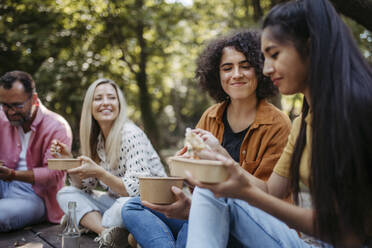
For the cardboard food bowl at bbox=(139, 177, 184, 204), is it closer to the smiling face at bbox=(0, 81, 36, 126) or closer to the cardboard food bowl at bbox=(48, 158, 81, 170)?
the cardboard food bowl at bbox=(48, 158, 81, 170)

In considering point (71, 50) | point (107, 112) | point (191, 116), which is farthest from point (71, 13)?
point (191, 116)

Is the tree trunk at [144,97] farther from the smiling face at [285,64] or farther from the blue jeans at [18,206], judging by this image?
the smiling face at [285,64]

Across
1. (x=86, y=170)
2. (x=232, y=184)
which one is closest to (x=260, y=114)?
(x=232, y=184)

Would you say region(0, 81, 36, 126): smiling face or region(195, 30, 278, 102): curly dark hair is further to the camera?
region(0, 81, 36, 126): smiling face

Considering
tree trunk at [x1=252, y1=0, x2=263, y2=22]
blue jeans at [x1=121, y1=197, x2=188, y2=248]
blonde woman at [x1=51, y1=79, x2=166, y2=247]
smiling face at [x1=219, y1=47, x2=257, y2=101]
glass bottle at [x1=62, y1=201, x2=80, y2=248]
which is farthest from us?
tree trunk at [x1=252, y1=0, x2=263, y2=22]

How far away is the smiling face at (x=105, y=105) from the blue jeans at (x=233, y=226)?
1.61 m

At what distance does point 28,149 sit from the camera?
345 centimetres

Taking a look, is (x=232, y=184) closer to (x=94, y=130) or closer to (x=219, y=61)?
(x=219, y=61)

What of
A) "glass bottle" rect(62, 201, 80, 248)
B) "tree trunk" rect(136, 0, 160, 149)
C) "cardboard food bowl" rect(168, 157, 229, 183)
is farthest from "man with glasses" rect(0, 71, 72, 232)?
"tree trunk" rect(136, 0, 160, 149)

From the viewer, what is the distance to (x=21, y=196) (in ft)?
10.9

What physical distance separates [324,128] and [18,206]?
2.91 metres

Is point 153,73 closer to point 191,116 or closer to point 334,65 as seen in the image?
point 191,116

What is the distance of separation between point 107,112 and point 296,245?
6.57 ft

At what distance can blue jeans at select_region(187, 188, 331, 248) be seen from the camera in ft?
5.45
